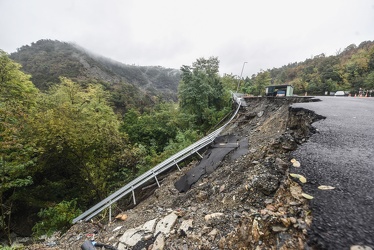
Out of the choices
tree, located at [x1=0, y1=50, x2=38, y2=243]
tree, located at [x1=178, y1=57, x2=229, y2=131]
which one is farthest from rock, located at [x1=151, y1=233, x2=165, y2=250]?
tree, located at [x1=178, y1=57, x2=229, y2=131]

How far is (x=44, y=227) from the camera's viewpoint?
6090 millimetres

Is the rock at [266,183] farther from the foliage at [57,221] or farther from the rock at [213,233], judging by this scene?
the foliage at [57,221]

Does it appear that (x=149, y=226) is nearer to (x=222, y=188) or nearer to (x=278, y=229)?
(x=222, y=188)

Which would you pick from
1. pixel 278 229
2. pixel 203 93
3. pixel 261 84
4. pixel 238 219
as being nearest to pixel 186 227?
pixel 238 219

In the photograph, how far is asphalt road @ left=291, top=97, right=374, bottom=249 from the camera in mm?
1231

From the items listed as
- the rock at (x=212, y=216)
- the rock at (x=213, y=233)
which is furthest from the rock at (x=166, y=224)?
the rock at (x=213, y=233)

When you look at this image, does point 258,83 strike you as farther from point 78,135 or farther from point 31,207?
point 31,207

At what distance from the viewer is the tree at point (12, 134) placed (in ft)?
18.8

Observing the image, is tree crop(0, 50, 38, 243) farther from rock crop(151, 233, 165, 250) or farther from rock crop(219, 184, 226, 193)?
rock crop(219, 184, 226, 193)

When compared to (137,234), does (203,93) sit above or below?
above

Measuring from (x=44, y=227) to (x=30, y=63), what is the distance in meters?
75.4

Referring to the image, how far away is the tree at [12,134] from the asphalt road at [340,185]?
24.3 ft

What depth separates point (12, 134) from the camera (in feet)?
20.7

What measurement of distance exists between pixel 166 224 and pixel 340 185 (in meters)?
2.29
